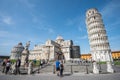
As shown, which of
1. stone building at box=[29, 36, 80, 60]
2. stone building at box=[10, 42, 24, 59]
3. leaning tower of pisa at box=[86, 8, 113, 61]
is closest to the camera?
leaning tower of pisa at box=[86, 8, 113, 61]

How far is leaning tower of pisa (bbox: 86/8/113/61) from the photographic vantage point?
177 feet

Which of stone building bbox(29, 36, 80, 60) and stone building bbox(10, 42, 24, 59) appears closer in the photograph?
stone building bbox(29, 36, 80, 60)

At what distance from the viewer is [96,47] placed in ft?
183

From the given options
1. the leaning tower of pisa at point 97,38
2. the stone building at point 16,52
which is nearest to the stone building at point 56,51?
the leaning tower of pisa at point 97,38

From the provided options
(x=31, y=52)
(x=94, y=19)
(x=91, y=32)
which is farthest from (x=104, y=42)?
(x=31, y=52)

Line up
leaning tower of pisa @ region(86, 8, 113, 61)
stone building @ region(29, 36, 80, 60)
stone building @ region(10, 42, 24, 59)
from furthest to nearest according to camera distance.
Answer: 1. stone building @ region(10, 42, 24, 59)
2. stone building @ region(29, 36, 80, 60)
3. leaning tower of pisa @ region(86, 8, 113, 61)

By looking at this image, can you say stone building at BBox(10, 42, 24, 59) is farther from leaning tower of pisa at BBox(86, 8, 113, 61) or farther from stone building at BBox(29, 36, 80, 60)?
leaning tower of pisa at BBox(86, 8, 113, 61)

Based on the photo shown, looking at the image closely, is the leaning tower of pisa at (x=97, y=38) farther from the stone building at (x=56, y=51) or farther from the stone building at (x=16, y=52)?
the stone building at (x=16, y=52)

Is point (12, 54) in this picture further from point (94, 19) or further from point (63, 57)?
point (94, 19)

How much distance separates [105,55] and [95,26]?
19.3 meters

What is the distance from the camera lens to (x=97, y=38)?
186 ft

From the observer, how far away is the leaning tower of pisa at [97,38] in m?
53.8

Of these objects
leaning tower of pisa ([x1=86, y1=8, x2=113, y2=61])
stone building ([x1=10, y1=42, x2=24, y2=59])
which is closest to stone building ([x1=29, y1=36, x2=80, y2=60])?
leaning tower of pisa ([x1=86, y1=8, x2=113, y2=61])

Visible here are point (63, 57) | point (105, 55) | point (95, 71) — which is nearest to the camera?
point (95, 71)
